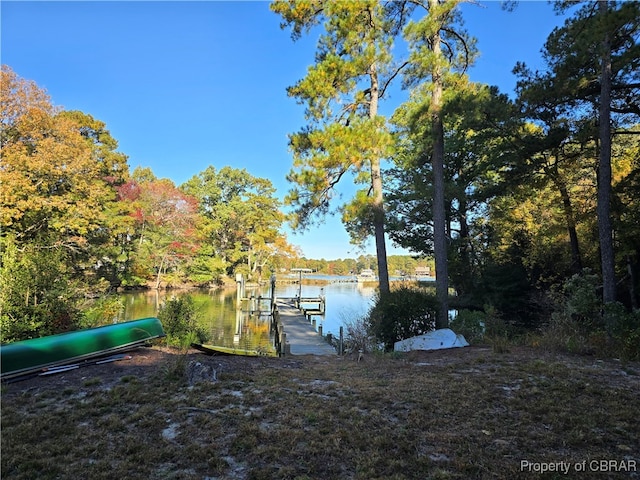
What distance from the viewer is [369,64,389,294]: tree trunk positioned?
10.3 m

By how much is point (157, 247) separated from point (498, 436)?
30.0m

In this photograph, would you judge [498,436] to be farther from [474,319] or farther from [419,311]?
[474,319]

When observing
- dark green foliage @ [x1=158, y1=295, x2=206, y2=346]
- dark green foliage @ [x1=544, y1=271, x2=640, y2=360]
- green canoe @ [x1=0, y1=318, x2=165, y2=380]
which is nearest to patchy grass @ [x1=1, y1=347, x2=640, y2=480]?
green canoe @ [x1=0, y1=318, x2=165, y2=380]

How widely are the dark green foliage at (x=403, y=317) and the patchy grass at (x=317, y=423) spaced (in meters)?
3.28

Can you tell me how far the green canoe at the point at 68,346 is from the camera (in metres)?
4.30

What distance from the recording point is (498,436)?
9.33ft

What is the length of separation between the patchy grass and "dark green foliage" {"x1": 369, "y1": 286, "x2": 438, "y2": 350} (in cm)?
328

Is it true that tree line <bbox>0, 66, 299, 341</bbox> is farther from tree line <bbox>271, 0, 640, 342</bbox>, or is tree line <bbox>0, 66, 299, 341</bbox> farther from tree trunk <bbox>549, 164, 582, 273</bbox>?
tree trunk <bbox>549, 164, 582, 273</bbox>

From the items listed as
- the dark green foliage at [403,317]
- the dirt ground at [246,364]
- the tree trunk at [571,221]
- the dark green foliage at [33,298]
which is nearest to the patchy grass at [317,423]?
the dirt ground at [246,364]

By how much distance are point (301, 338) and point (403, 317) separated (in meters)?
5.13

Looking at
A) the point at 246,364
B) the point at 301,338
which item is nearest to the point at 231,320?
the point at 301,338

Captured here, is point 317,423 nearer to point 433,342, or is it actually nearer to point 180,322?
point 433,342

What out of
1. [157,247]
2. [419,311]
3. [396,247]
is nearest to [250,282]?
[157,247]

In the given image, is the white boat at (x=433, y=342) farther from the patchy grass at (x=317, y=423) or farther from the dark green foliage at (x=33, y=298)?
the dark green foliage at (x=33, y=298)
